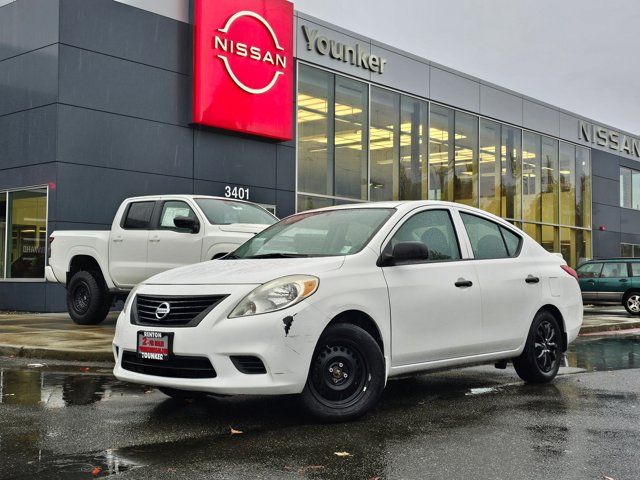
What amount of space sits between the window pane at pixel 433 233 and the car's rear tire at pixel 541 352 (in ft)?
4.32

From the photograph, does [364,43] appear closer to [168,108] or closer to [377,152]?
[377,152]

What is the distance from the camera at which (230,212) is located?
12594 mm

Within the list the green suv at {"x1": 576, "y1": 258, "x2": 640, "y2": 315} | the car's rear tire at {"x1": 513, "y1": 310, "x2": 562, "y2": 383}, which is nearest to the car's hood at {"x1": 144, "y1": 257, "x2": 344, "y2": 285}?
the car's rear tire at {"x1": 513, "y1": 310, "x2": 562, "y2": 383}

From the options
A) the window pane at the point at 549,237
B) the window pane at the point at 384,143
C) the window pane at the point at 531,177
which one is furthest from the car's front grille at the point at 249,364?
the window pane at the point at 549,237

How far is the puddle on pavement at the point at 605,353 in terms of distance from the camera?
32.1ft

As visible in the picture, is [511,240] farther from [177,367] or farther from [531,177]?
[531,177]

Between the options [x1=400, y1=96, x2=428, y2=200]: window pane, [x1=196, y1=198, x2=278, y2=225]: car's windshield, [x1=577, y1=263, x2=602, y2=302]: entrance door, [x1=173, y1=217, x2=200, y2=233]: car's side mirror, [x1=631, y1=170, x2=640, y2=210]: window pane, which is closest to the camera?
[x1=173, y1=217, x2=200, y2=233]: car's side mirror

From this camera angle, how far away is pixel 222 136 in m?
20.6

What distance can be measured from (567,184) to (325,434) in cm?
3345

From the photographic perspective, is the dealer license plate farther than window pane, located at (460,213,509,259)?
No

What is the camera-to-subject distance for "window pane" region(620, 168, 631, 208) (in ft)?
132

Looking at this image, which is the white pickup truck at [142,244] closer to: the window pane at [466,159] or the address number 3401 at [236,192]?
the address number 3401 at [236,192]

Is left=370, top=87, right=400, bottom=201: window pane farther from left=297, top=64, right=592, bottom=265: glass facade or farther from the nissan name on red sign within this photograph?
the nissan name on red sign

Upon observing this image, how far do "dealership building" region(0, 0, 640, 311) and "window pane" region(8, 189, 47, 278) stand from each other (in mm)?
48
